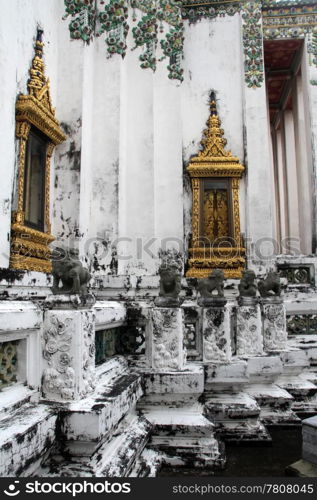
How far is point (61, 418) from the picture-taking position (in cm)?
252

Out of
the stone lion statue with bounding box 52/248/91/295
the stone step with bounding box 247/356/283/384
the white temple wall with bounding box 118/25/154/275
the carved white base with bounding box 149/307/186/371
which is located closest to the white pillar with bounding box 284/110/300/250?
the white temple wall with bounding box 118/25/154/275

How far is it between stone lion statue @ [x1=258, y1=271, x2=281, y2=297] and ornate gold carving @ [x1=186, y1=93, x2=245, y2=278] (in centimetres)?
322

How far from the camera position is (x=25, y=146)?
6.58 metres

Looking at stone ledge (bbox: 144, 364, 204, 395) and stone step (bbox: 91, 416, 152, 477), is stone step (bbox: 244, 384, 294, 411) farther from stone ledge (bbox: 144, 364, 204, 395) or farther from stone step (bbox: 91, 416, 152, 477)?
stone step (bbox: 91, 416, 152, 477)

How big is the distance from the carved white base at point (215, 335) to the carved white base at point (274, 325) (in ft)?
4.63

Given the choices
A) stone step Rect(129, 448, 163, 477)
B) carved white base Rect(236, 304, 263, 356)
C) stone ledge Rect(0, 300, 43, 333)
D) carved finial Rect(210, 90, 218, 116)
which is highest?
carved finial Rect(210, 90, 218, 116)

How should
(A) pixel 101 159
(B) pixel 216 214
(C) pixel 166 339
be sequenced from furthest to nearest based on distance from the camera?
(B) pixel 216 214 < (A) pixel 101 159 < (C) pixel 166 339

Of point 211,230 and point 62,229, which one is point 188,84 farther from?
point 62,229

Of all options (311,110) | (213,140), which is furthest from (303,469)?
(311,110)

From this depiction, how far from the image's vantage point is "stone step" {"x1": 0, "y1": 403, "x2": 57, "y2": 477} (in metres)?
2.00

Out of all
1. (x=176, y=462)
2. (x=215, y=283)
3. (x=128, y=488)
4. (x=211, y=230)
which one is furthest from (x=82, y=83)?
(x=128, y=488)

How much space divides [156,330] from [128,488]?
6.09 feet

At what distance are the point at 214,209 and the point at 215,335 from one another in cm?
535

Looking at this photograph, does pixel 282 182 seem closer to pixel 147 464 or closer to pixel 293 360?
pixel 293 360
